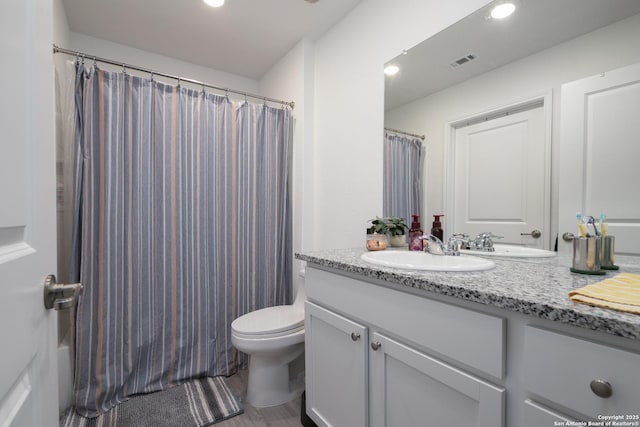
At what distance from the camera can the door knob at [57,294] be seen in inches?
21.2

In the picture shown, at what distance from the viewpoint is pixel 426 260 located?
1.25 meters

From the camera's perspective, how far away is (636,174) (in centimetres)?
85

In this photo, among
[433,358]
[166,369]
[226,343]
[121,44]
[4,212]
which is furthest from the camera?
[121,44]

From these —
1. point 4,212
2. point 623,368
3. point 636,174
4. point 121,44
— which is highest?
point 121,44

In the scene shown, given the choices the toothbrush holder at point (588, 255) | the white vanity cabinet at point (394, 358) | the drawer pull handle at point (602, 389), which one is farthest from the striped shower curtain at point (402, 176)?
the drawer pull handle at point (602, 389)

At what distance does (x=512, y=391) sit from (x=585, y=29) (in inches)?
45.3

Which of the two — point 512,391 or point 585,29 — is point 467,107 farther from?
point 512,391

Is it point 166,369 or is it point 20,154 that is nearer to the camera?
point 20,154

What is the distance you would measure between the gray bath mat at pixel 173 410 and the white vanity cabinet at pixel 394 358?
0.59m

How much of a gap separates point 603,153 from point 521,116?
30 cm

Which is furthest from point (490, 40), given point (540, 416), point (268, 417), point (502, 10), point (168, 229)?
point (268, 417)

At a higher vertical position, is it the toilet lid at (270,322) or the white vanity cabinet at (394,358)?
the white vanity cabinet at (394,358)

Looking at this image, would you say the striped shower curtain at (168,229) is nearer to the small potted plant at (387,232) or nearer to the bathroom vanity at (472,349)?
the small potted plant at (387,232)

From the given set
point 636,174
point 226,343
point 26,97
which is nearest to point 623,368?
point 636,174
